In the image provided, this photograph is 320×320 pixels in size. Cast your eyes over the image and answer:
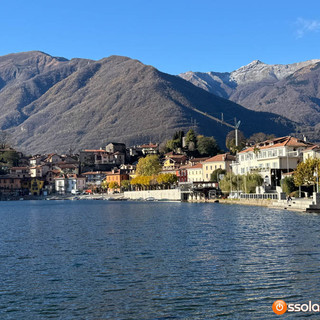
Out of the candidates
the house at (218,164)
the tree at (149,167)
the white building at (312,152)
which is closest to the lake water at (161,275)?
the white building at (312,152)

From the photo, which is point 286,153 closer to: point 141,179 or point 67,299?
point 141,179

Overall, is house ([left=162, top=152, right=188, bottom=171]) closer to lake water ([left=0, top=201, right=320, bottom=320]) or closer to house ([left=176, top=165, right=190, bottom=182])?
house ([left=176, top=165, right=190, bottom=182])

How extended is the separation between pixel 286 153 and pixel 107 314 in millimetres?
87820

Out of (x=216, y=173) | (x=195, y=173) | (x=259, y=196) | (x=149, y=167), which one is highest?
(x=149, y=167)

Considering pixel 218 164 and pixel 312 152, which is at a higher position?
pixel 218 164

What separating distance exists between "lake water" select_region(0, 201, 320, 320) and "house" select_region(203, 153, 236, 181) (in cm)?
9448

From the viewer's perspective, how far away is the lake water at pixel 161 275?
23391 millimetres

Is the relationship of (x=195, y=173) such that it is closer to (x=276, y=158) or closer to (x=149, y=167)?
(x=149, y=167)

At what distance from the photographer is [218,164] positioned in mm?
146375

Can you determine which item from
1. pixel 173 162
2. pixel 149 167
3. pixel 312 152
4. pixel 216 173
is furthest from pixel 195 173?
pixel 312 152

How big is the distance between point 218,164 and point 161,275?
118 metres

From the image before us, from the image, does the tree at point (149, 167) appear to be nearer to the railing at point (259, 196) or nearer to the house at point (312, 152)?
the railing at point (259, 196)

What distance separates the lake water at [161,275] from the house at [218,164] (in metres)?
94.5

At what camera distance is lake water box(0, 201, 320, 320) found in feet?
76.7
